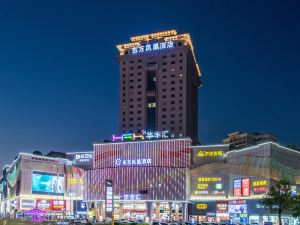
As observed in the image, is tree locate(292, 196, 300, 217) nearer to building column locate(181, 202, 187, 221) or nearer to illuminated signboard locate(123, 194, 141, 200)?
building column locate(181, 202, 187, 221)

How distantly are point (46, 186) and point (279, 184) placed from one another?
265 ft

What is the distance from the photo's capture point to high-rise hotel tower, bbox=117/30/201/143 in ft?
522

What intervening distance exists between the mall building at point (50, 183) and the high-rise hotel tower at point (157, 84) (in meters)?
24.0

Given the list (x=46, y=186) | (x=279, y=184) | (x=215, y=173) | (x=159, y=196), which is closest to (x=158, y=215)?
(x=159, y=196)

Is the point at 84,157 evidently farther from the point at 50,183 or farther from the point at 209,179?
the point at 209,179

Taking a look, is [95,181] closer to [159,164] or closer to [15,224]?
[159,164]

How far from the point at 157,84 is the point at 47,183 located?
4616cm

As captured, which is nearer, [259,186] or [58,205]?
[259,186]

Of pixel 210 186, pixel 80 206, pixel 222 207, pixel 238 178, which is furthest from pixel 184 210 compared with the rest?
pixel 80 206

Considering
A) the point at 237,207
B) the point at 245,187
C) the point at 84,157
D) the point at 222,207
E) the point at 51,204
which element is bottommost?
the point at 51,204

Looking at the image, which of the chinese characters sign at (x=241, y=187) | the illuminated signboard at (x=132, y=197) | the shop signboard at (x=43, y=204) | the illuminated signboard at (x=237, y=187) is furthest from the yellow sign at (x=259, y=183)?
the shop signboard at (x=43, y=204)

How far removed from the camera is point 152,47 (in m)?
165

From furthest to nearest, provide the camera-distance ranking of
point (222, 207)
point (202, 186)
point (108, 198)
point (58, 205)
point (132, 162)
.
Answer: point (58, 205)
point (132, 162)
point (202, 186)
point (222, 207)
point (108, 198)

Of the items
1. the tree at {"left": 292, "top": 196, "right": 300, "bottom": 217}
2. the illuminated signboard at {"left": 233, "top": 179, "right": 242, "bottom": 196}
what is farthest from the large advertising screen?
the tree at {"left": 292, "top": 196, "right": 300, "bottom": 217}
